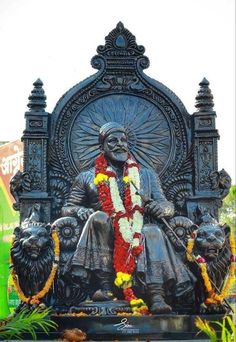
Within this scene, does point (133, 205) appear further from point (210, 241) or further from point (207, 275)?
point (207, 275)

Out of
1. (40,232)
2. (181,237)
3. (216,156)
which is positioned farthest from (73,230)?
(216,156)

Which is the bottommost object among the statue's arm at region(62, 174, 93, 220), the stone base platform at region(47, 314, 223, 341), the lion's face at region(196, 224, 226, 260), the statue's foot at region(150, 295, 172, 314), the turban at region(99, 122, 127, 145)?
the stone base platform at region(47, 314, 223, 341)

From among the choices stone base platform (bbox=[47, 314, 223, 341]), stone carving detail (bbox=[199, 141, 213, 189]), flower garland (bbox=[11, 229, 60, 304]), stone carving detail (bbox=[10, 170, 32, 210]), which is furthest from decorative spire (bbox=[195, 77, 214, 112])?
stone base platform (bbox=[47, 314, 223, 341])

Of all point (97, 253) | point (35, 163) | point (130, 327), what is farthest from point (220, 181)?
point (130, 327)

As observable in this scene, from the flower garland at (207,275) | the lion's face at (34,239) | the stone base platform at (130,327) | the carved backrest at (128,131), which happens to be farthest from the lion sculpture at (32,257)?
the flower garland at (207,275)

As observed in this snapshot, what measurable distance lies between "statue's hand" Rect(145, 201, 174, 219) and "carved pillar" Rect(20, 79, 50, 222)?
4.84ft

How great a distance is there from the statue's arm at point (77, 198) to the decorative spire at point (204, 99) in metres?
2.05

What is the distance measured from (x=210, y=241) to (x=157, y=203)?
97 cm

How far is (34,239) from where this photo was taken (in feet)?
32.8

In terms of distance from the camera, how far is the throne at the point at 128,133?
11.4 meters

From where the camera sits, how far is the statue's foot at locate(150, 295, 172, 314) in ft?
31.7

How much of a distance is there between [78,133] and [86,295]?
2514 millimetres

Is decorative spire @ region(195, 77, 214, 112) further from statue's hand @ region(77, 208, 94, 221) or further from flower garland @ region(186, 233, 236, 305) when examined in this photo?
statue's hand @ region(77, 208, 94, 221)

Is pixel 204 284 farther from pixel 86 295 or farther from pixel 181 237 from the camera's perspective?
pixel 86 295
